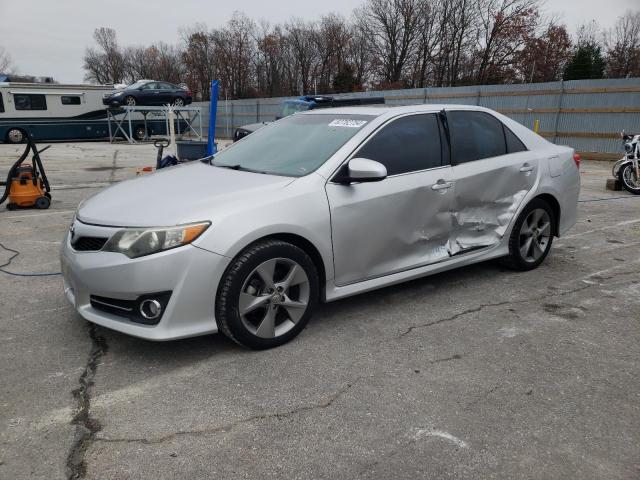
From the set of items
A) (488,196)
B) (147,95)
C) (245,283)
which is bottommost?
(245,283)

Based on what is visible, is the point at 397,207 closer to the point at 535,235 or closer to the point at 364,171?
the point at 364,171

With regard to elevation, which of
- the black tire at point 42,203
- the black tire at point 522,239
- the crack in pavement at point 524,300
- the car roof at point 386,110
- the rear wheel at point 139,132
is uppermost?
the car roof at point 386,110

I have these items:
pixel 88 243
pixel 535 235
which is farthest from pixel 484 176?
pixel 88 243

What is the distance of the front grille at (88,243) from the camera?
3101mm

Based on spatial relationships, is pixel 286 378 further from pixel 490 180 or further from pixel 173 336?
pixel 490 180

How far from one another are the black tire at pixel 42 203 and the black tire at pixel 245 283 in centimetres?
605

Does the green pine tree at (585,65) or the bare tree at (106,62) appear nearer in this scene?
the green pine tree at (585,65)

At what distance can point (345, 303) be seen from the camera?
13.7ft

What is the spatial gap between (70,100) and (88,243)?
2533 cm

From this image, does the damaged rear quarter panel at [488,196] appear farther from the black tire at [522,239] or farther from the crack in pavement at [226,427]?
the crack in pavement at [226,427]

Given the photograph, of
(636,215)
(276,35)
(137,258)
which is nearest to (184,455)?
(137,258)

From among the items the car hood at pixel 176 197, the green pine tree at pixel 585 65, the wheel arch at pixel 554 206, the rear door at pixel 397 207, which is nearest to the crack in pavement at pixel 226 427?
the rear door at pixel 397 207

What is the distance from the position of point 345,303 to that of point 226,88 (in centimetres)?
5782

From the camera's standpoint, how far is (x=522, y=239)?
4.91 meters
